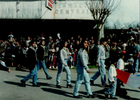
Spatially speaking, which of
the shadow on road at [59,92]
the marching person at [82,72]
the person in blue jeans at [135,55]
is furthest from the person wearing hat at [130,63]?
the marching person at [82,72]

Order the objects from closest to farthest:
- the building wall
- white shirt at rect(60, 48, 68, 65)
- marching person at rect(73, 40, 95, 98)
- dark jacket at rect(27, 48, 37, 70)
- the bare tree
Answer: marching person at rect(73, 40, 95, 98) < white shirt at rect(60, 48, 68, 65) < dark jacket at rect(27, 48, 37, 70) < the bare tree < the building wall

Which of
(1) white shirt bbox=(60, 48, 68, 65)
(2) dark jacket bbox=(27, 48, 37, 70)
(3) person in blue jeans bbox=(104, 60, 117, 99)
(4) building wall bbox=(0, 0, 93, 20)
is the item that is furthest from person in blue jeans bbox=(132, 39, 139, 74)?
(4) building wall bbox=(0, 0, 93, 20)

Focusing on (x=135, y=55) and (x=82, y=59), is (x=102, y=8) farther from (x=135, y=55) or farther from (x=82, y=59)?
(x=82, y=59)

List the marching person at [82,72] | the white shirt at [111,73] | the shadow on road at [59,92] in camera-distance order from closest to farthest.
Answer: the white shirt at [111,73]
the marching person at [82,72]
the shadow on road at [59,92]

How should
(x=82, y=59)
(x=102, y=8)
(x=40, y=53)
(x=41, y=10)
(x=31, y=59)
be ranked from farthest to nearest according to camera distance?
(x=41, y=10) < (x=102, y=8) < (x=40, y=53) < (x=31, y=59) < (x=82, y=59)

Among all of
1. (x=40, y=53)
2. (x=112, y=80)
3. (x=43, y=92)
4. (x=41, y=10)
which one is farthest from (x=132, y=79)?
(x=41, y=10)

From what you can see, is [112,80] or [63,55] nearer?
[112,80]

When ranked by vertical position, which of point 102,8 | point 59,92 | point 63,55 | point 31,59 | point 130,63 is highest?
point 102,8

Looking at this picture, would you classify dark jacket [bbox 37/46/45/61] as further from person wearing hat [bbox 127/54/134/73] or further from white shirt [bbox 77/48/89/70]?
person wearing hat [bbox 127/54/134/73]

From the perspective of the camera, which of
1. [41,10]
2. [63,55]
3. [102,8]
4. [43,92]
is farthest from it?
[41,10]

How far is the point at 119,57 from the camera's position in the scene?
830cm

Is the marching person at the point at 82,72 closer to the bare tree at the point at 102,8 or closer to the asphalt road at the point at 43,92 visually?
the asphalt road at the point at 43,92

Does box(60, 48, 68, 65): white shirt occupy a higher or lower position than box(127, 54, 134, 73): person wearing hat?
higher

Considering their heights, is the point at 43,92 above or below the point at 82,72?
below
